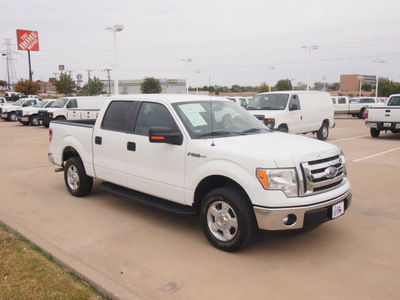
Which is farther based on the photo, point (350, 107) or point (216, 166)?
point (350, 107)

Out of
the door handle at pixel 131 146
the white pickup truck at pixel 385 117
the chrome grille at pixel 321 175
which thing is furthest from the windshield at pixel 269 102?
the chrome grille at pixel 321 175

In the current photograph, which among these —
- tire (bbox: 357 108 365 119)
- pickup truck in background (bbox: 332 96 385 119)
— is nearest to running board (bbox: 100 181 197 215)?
pickup truck in background (bbox: 332 96 385 119)

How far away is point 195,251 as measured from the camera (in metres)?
4.43

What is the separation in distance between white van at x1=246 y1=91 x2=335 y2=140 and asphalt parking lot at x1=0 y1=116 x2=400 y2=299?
6167mm

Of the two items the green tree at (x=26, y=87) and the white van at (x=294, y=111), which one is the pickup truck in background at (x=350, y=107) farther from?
the green tree at (x=26, y=87)

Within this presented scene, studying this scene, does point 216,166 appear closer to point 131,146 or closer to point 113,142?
point 131,146

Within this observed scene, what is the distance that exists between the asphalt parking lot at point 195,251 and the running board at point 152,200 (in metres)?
0.38

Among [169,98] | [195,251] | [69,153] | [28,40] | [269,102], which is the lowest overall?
[195,251]

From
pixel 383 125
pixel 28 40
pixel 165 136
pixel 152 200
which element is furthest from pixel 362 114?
pixel 28 40

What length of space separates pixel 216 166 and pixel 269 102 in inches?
390

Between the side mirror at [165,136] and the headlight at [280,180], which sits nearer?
the headlight at [280,180]

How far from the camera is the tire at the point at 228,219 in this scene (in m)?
4.12

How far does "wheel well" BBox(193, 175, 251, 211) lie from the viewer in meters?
4.51

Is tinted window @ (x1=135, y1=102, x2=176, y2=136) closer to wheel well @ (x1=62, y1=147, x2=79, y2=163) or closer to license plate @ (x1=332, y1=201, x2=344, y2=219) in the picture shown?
wheel well @ (x1=62, y1=147, x2=79, y2=163)
